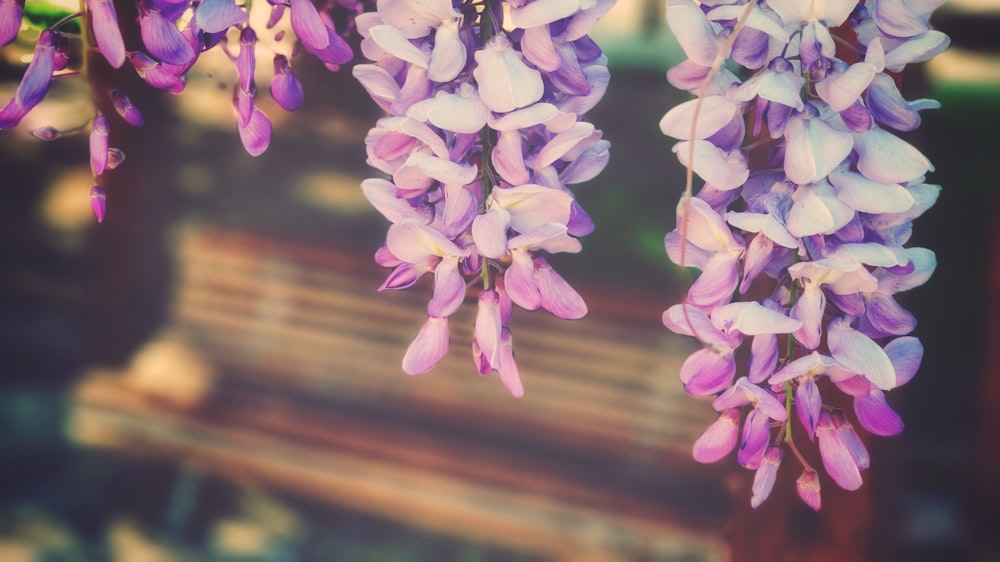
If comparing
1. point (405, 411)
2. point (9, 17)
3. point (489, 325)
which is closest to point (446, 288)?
point (489, 325)

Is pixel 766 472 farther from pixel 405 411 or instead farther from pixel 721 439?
pixel 405 411

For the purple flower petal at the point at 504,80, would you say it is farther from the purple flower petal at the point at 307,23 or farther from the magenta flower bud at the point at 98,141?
the magenta flower bud at the point at 98,141

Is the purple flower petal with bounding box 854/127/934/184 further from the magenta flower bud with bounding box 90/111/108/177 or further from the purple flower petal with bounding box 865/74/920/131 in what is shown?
the magenta flower bud with bounding box 90/111/108/177

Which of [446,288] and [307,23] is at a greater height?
[307,23]

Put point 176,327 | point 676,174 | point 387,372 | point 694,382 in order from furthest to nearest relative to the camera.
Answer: point 176,327, point 387,372, point 676,174, point 694,382

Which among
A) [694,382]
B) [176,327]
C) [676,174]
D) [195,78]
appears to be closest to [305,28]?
[694,382]

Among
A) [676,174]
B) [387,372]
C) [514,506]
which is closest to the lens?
[676,174]

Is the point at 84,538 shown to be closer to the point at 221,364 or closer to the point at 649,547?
the point at 221,364
